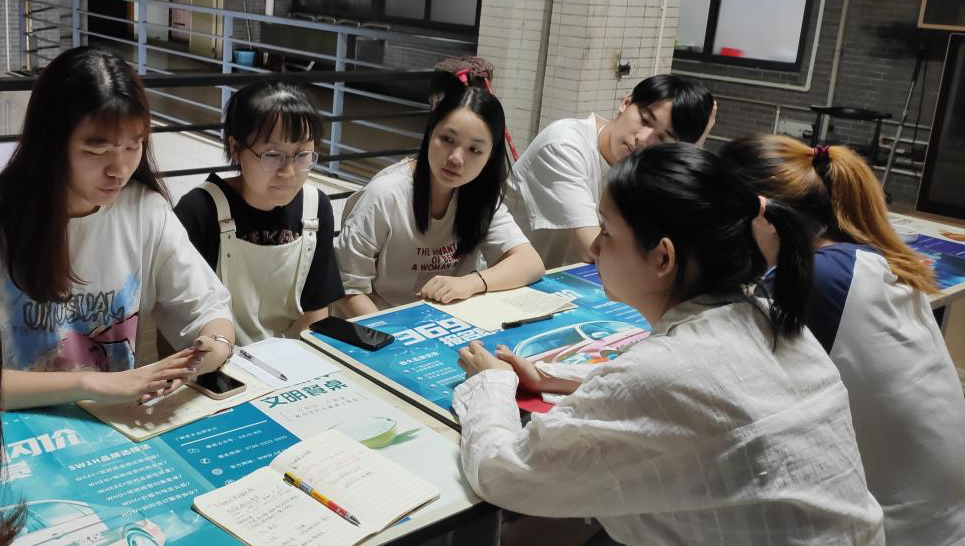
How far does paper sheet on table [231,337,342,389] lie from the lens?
1657 mm

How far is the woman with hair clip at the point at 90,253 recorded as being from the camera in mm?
1481

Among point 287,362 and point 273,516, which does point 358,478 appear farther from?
point 287,362

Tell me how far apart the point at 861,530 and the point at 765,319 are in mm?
330

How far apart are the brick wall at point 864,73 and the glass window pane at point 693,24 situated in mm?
551

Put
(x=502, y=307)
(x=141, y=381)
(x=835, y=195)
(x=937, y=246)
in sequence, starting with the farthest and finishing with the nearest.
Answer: (x=937, y=246), (x=502, y=307), (x=835, y=195), (x=141, y=381)

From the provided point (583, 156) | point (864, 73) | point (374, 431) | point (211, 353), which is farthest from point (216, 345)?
point (864, 73)

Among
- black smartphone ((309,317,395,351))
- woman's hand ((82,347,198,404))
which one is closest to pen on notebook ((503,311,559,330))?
black smartphone ((309,317,395,351))

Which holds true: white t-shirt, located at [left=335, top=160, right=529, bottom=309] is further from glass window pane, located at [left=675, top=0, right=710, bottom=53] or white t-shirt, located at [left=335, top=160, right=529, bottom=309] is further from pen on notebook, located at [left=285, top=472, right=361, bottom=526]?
glass window pane, located at [left=675, top=0, right=710, bottom=53]

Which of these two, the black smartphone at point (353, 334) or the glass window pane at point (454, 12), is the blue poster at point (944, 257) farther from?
the glass window pane at point (454, 12)

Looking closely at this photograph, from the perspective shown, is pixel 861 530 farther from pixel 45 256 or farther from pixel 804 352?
pixel 45 256

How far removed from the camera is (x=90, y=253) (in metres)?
1.68

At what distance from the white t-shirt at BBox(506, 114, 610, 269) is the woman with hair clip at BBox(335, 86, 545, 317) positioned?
31 cm

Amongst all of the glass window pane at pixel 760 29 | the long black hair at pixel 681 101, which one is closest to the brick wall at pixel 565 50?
the long black hair at pixel 681 101

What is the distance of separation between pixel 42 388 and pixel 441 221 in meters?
1.31
